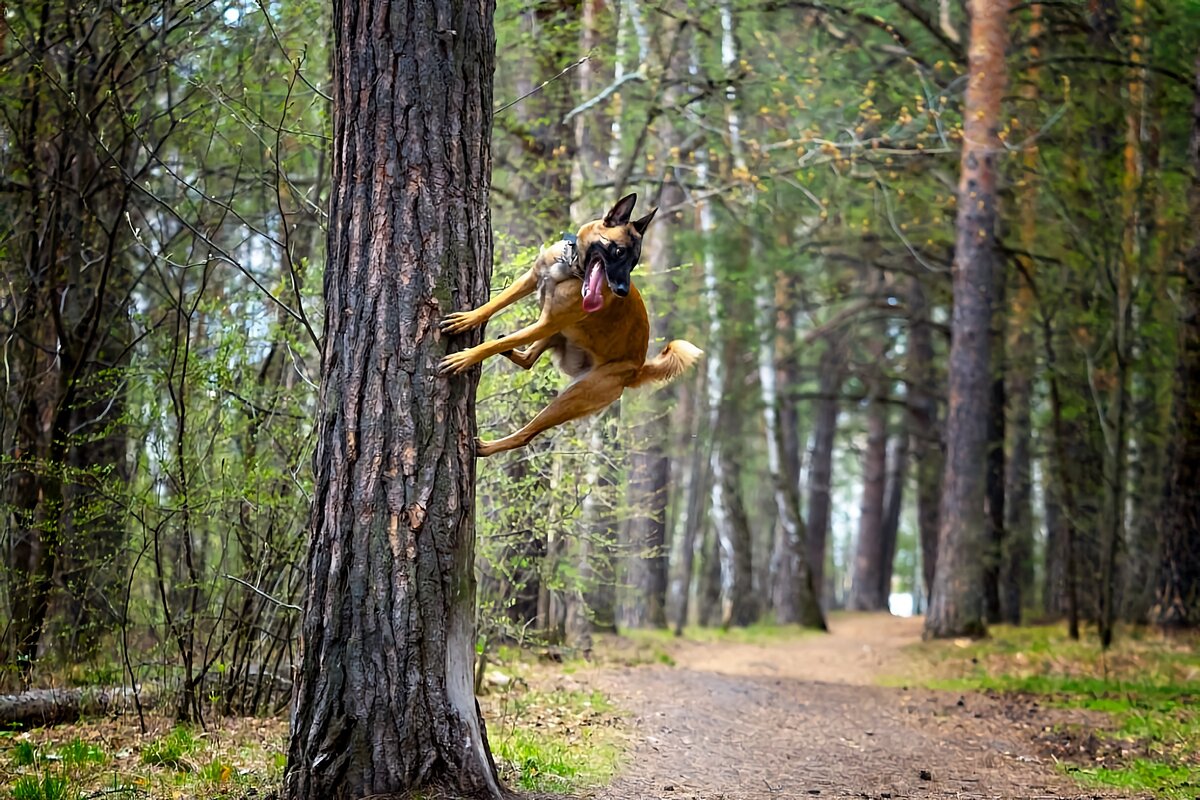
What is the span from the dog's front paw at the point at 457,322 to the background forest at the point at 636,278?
1.71 meters

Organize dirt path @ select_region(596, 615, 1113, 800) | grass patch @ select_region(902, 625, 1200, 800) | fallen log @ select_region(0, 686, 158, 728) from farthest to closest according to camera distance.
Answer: grass patch @ select_region(902, 625, 1200, 800) < fallen log @ select_region(0, 686, 158, 728) < dirt path @ select_region(596, 615, 1113, 800)

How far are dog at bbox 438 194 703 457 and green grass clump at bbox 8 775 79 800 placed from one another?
Result: 2531 mm

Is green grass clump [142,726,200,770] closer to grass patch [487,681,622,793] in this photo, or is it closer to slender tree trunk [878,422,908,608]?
grass patch [487,681,622,793]

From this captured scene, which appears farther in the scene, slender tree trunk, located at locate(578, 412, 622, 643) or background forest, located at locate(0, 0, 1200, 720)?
slender tree trunk, located at locate(578, 412, 622, 643)

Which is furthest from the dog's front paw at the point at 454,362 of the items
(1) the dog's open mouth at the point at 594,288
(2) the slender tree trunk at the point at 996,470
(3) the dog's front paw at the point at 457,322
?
(2) the slender tree trunk at the point at 996,470

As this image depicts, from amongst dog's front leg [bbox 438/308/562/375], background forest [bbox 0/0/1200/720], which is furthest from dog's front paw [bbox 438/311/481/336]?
background forest [bbox 0/0/1200/720]

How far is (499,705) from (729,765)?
6.89 feet

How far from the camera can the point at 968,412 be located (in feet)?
54.2

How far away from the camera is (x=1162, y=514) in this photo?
13.7 metres

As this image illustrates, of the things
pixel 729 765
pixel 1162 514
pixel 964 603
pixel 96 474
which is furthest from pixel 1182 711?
pixel 96 474

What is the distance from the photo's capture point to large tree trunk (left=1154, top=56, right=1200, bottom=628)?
43.1ft

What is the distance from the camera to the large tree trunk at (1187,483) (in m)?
13.1

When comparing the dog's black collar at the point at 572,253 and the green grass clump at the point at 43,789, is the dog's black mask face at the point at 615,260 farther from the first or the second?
the green grass clump at the point at 43,789

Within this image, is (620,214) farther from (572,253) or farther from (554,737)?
(554,737)
